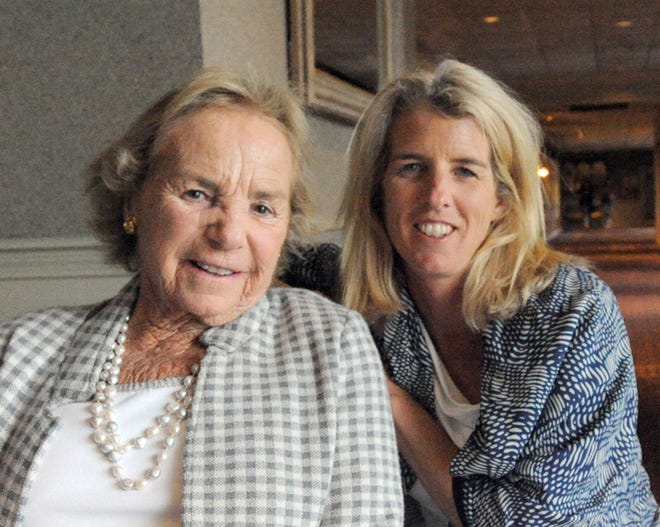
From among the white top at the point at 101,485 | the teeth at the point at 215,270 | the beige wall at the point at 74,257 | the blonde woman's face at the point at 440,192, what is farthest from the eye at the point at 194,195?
the beige wall at the point at 74,257

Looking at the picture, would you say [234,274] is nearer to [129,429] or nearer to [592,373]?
[129,429]

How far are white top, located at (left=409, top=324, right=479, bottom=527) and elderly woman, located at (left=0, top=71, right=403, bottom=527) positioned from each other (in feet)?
1.12

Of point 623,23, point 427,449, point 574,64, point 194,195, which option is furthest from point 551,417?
point 574,64

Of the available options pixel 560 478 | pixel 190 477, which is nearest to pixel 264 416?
pixel 190 477

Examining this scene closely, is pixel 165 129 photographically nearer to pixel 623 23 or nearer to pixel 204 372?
pixel 204 372

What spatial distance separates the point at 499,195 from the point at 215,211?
0.66m

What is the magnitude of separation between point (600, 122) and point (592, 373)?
1989cm

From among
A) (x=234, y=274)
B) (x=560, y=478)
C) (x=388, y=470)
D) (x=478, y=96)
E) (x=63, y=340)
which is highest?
(x=478, y=96)

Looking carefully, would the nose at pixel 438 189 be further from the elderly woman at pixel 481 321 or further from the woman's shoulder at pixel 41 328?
the woman's shoulder at pixel 41 328

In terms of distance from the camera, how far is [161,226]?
1.40m

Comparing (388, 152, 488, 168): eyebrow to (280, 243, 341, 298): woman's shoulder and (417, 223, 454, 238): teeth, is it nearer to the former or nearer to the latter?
(417, 223, 454, 238): teeth

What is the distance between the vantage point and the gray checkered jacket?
1.27 metres

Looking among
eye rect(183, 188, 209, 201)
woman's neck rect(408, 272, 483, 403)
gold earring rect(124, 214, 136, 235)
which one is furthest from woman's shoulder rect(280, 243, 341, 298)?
eye rect(183, 188, 209, 201)

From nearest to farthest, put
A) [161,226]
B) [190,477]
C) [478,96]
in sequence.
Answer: [190,477] → [161,226] → [478,96]
